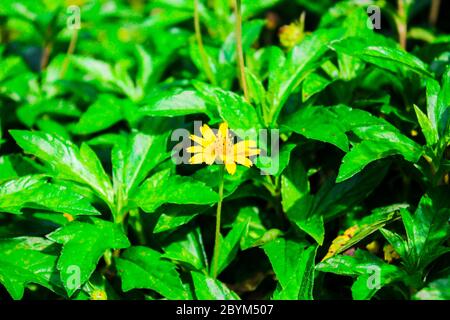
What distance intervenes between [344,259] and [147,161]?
64 cm

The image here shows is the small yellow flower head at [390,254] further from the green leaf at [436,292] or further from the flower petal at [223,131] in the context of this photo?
the flower petal at [223,131]

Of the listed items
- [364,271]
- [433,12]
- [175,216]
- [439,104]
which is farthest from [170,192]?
[433,12]

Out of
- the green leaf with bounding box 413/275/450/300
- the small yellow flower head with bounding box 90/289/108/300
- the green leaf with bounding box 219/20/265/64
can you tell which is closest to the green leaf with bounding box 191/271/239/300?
the small yellow flower head with bounding box 90/289/108/300

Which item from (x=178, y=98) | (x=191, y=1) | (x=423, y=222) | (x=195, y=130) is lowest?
(x=423, y=222)

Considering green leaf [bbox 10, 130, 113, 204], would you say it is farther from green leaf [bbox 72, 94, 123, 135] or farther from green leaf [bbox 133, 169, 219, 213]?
green leaf [bbox 72, 94, 123, 135]

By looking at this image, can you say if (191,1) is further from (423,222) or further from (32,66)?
(423,222)

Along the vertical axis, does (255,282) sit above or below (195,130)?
below

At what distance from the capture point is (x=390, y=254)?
5.54 ft

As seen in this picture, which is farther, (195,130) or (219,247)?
(195,130)

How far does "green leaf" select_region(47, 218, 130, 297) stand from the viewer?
151 centimetres

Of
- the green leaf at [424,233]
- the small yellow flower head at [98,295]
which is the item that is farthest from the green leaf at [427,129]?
the small yellow flower head at [98,295]
